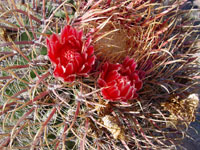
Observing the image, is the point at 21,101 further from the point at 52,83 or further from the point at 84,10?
the point at 84,10

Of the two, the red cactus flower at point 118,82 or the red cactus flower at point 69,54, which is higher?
the red cactus flower at point 69,54

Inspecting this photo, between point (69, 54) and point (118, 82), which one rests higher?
point (69, 54)

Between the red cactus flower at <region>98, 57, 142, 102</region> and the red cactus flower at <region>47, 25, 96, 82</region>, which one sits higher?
the red cactus flower at <region>47, 25, 96, 82</region>

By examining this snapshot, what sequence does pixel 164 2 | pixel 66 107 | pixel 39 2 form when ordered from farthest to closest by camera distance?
pixel 164 2
pixel 39 2
pixel 66 107

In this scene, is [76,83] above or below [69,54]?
below

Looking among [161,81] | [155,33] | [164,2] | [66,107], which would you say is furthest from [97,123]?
[164,2]
